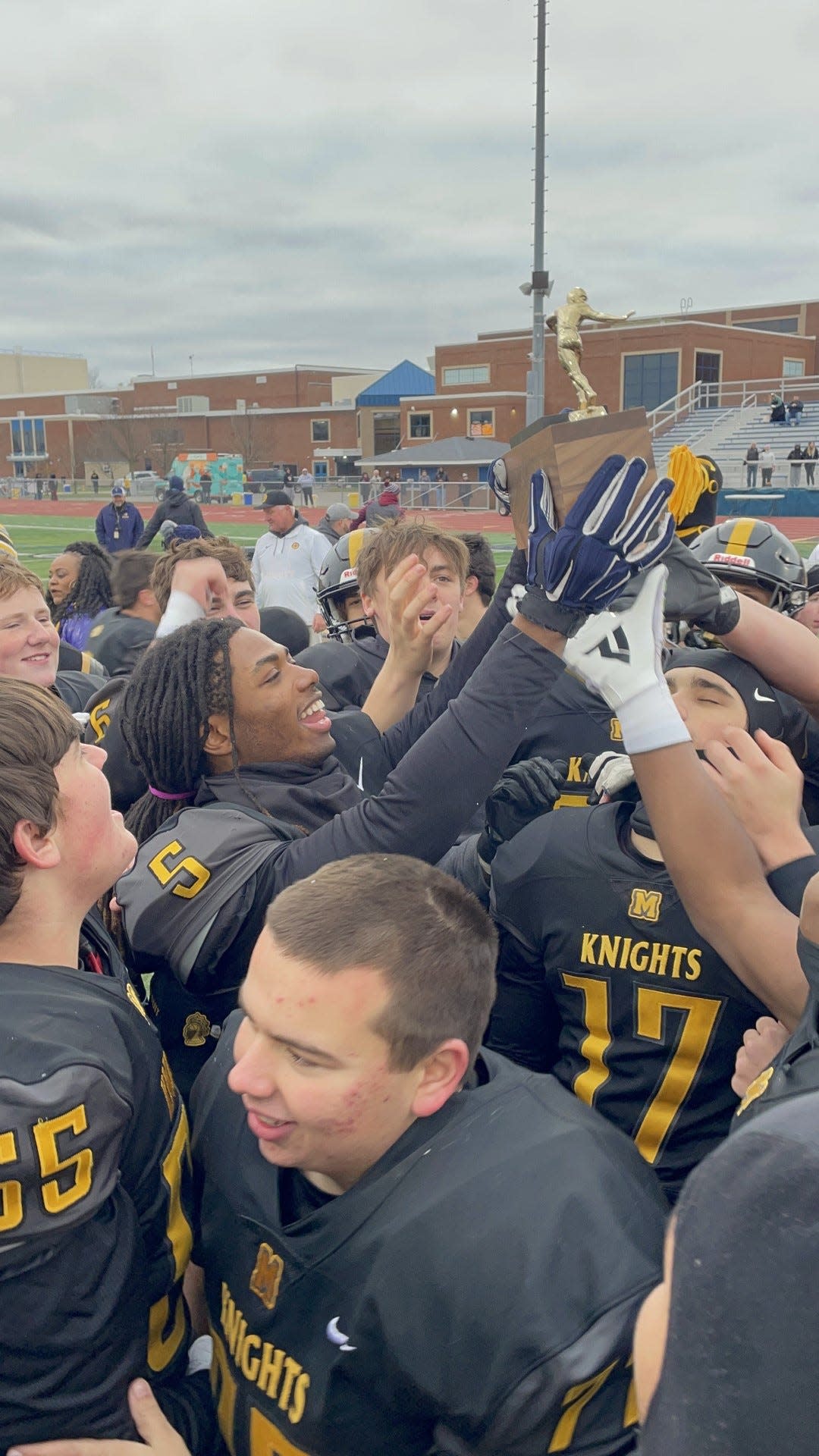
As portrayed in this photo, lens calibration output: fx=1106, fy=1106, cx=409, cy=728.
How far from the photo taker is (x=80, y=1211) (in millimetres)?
1471

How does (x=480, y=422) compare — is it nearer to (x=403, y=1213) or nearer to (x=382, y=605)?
(x=382, y=605)

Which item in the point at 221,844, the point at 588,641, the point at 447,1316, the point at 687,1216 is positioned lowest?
the point at 447,1316

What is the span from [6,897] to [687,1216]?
1190 millimetres

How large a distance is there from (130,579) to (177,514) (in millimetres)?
8359

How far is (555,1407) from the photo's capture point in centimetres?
130

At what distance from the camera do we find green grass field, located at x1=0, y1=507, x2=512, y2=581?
79.3 feet

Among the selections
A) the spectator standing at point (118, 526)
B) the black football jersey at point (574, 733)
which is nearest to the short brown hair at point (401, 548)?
the black football jersey at point (574, 733)

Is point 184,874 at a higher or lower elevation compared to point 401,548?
lower

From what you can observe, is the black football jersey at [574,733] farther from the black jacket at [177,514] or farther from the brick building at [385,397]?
the brick building at [385,397]

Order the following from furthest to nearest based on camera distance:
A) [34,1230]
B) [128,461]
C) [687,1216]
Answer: [128,461], [34,1230], [687,1216]

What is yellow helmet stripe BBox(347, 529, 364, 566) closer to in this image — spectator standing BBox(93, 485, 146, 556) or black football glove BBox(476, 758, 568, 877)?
black football glove BBox(476, 758, 568, 877)

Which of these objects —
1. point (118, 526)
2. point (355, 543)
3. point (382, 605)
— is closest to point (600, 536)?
point (382, 605)

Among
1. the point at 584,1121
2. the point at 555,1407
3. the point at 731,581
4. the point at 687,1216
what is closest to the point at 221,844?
the point at 584,1121

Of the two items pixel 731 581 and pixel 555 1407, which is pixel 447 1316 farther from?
pixel 731 581
